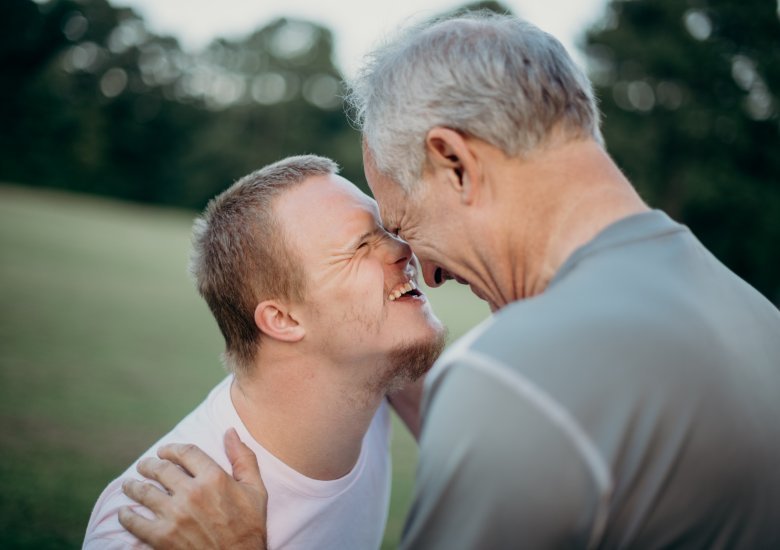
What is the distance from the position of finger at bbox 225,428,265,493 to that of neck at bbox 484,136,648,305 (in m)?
1.35

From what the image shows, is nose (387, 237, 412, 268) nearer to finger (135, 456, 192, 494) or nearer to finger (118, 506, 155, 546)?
finger (135, 456, 192, 494)

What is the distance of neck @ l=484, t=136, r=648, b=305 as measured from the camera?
1901 mm

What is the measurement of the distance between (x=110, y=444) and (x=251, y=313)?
14.1ft

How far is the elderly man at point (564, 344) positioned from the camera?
1.40m

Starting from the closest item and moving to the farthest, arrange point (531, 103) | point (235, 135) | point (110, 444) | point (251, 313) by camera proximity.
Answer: point (531, 103) < point (251, 313) < point (110, 444) < point (235, 135)

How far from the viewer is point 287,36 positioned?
60.8 metres

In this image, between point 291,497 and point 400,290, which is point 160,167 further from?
point 291,497

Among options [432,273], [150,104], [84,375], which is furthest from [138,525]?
[150,104]

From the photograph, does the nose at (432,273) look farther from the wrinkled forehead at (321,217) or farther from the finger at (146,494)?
the finger at (146,494)

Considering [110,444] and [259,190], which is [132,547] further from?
[110,444]

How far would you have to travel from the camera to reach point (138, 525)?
236 centimetres

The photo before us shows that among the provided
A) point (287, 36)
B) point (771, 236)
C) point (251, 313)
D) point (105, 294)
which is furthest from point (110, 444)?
point (287, 36)

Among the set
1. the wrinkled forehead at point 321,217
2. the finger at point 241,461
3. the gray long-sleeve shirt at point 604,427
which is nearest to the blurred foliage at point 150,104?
the wrinkled forehead at point 321,217

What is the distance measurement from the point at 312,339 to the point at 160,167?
55449mm
